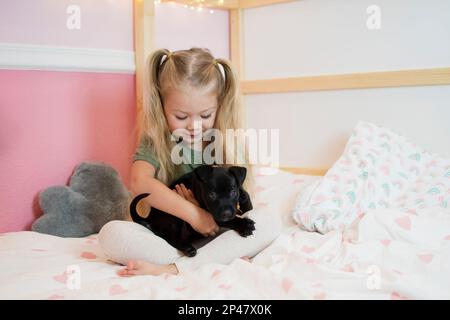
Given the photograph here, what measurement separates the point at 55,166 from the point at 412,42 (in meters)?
1.29

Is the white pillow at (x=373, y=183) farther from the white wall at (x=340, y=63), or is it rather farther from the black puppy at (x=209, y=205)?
the black puppy at (x=209, y=205)

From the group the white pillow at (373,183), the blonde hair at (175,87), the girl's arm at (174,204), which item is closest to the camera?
the girl's arm at (174,204)

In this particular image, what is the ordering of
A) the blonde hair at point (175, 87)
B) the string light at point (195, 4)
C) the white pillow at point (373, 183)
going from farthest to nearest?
the string light at point (195, 4) < the white pillow at point (373, 183) < the blonde hair at point (175, 87)

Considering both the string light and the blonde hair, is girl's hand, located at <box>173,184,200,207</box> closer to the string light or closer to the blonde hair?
the blonde hair

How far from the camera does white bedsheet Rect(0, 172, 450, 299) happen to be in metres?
1.02

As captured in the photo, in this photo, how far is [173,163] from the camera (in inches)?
57.7

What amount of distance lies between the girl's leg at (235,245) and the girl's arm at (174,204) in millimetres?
46

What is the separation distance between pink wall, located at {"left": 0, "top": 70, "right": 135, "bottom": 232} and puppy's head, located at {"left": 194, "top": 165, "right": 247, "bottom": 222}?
0.65m

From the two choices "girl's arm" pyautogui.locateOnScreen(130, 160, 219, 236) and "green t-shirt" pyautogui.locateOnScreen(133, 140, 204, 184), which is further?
"green t-shirt" pyautogui.locateOnScreen(133, 140, 204, 184)

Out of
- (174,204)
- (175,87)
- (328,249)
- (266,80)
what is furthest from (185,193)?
(266,80)

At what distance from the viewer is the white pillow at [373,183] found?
1.53 metres

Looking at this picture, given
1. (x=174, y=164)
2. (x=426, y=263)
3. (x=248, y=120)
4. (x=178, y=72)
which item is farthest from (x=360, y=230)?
(x=248, y=120)

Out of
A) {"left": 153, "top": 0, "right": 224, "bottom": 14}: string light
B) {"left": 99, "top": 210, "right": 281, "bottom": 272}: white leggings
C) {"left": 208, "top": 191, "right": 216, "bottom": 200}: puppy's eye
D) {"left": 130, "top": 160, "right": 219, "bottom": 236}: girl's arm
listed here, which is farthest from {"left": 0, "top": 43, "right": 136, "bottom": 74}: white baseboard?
{"left": 208, "top": 191, "right": 216, "bottom": 200}: puppy's eye

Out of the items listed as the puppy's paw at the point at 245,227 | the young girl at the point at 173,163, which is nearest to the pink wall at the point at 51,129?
the young girl at the point at 173,163
